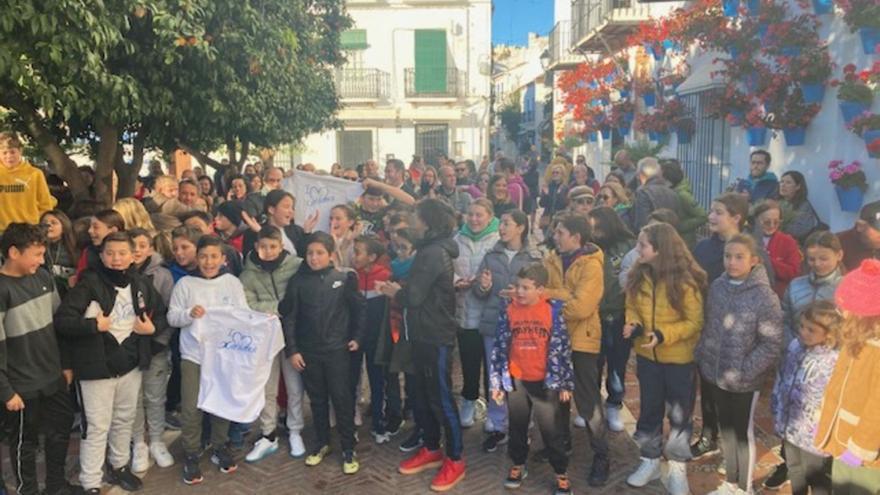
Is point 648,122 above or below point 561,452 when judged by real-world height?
above

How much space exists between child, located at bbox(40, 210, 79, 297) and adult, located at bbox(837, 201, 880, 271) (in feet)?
19.0

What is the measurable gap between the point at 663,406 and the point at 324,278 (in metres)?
Result: 2.46

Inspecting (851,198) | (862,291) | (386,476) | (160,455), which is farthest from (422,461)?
(851,198)

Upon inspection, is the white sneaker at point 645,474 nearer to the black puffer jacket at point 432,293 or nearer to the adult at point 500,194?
the black puffer jacket at point 432,293

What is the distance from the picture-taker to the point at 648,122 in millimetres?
10875

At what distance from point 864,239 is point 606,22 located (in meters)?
9.33

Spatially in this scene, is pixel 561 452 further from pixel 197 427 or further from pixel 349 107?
pixel 349 107

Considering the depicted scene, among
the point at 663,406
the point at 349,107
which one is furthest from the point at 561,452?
the point at 349,107

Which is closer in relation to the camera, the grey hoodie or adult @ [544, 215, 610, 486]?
the grey hoodie

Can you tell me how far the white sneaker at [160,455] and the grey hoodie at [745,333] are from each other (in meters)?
3.85

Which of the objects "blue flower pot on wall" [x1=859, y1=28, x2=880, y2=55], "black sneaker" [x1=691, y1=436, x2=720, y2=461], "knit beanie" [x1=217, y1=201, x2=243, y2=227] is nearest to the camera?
"black sneaker" [x1=691, y1=436, x2=720, y2=461]

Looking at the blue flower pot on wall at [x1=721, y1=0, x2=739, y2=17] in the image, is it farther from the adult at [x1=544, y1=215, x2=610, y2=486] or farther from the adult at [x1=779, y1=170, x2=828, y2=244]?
the adult at [x1=544, y1=215, x2=610, y2=486]

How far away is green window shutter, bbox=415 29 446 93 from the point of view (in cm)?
2536

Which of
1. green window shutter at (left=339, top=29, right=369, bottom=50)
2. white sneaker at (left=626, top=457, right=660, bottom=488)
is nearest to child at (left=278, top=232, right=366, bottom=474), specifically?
white sneaker at (left=626, top=457, right=660, bottom=488)
